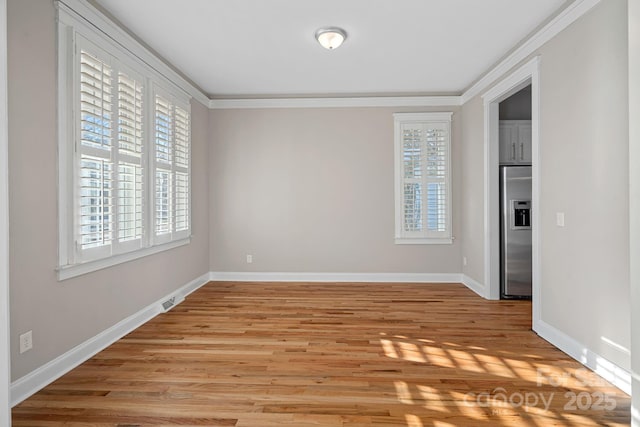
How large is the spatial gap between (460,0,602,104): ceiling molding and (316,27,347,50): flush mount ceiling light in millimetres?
1730

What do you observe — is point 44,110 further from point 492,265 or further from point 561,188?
point 492,265

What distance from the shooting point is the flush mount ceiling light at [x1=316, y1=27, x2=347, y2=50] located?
3400mm

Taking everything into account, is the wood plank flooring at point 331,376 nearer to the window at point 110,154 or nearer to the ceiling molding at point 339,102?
the window at point 110,154

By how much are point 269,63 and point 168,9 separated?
4.45ft

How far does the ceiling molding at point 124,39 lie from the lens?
9.21ft

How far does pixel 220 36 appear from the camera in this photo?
353 centimetres

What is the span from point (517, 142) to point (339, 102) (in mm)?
2490

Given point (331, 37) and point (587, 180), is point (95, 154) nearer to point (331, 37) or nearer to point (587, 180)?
point (331, 37)

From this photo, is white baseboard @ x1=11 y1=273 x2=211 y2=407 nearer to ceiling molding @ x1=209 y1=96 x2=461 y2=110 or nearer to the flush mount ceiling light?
ceiling molding @ x1=209 y1=96 x2=461 y2=110

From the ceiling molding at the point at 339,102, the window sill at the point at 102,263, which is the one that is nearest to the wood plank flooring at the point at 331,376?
the window sill at the point at 102,263

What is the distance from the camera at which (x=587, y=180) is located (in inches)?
109

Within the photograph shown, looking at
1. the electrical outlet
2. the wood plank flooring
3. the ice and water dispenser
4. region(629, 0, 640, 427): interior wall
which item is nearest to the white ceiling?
region(629, 0, 640, 427): interior wall

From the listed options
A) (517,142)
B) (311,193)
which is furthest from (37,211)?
(517,142)

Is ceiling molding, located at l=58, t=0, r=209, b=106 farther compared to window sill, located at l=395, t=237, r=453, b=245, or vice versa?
window sill, located at l=395, t=237, r=453, b=245
